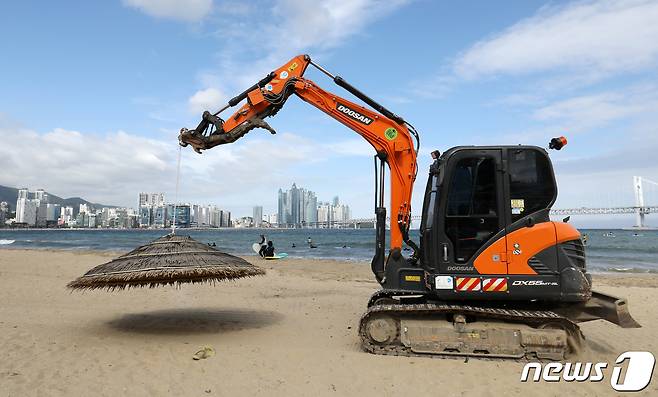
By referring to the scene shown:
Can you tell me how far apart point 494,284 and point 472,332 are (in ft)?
2.62

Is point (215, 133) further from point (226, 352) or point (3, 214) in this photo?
point (3, 214)

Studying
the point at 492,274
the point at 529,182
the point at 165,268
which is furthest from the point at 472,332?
the point at 165,268

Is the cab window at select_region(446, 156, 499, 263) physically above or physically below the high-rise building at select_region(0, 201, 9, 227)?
below

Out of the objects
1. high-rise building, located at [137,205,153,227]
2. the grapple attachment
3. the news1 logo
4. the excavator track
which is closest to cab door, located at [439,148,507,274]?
the excavator track

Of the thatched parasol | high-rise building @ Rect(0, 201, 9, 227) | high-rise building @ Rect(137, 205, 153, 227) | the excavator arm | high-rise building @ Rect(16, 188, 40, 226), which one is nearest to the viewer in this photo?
the thatched parasol

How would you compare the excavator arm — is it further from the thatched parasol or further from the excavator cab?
the thatched parasol

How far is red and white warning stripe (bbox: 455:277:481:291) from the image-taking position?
6.33 metres

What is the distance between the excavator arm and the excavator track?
1186mm

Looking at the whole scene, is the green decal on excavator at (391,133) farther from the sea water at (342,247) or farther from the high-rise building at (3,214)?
the high-rise building at (3,214)

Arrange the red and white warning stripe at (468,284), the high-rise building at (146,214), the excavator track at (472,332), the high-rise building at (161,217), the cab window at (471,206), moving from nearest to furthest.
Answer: the excavator track at (472,332) → the red and white warning stripe at (468,284) → the cab window at (471,206) → the high-rise building at (161,217) → the high-rise building at (146,214)

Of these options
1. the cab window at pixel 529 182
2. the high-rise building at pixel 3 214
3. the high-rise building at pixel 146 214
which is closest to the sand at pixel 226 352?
the cab window at pixel 529 182

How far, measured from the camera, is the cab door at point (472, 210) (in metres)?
6.38

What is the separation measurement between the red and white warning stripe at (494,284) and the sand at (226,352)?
1065mm

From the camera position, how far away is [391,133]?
7.62 m
